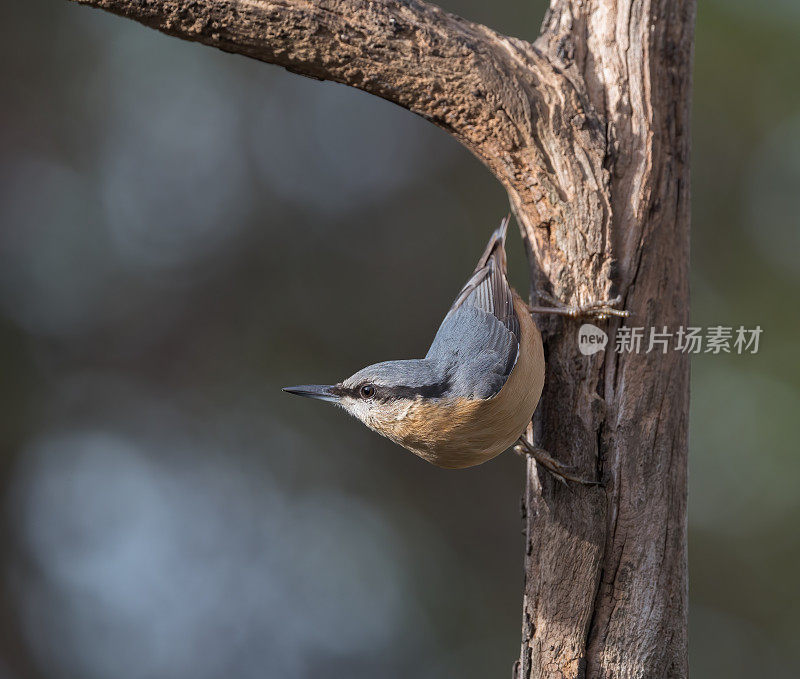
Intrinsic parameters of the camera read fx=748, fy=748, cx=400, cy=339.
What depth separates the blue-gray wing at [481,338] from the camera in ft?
8.52

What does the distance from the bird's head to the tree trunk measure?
0.57 metres

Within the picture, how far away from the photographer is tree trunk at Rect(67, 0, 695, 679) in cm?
269

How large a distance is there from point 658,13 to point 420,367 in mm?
1637

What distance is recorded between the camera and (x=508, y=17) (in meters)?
5.42

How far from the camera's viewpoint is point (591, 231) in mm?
2785

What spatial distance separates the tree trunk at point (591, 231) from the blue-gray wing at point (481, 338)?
24cm

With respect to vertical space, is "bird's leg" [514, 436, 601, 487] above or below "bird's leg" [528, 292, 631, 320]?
below

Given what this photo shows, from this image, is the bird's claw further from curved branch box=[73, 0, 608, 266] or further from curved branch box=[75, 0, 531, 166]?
curved branch box=[75, 0, 531, 166]

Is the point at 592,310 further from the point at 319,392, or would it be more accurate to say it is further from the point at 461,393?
the point at 319,392

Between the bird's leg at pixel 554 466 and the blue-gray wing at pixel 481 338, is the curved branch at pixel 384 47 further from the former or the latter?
the bird's leg at pixel 554 466

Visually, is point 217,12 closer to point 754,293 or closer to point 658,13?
point 658,13

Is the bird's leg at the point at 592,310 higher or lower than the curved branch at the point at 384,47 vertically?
lower

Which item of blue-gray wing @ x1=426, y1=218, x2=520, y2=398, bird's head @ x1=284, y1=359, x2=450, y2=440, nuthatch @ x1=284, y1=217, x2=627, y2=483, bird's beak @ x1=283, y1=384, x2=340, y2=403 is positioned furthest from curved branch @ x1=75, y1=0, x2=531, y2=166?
bird's beak @ x1=283, y1=384, x2=340, y2=403

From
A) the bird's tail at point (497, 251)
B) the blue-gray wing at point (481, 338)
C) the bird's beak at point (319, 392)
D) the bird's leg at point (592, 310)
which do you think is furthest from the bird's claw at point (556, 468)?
the bird's tail at point (497, 251)
